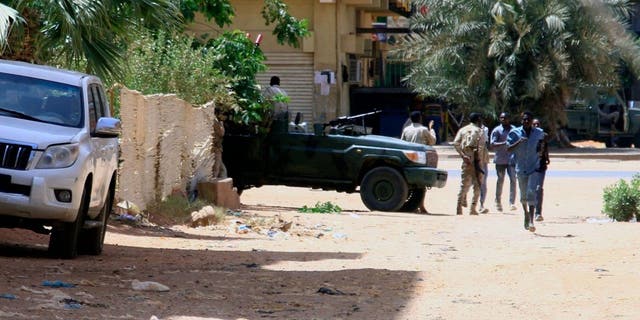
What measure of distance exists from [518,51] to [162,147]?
81.4ft

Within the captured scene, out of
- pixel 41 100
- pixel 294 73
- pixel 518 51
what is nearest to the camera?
pixel 41 100

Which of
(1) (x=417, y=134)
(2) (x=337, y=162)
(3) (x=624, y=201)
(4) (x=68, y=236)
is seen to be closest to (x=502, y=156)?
(1) (x=417, y=134)

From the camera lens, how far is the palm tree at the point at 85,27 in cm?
1409

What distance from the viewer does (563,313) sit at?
9703 millimetres

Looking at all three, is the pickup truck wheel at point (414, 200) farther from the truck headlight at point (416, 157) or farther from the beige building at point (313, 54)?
the beige building at point (313, 54)

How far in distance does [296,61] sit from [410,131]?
20.7m

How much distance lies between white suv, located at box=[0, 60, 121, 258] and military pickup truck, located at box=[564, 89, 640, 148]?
119ft

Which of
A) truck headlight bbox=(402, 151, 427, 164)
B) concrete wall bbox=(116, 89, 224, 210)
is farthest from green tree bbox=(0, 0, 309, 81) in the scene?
truck headlight bbox=(402, 151, 427, 164)

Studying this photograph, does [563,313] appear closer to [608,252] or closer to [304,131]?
[608,252]

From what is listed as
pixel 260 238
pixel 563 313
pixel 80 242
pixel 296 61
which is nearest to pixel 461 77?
pixel 296 61

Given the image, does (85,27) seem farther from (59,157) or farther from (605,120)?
(605,120)

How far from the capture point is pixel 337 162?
23016 millimetres

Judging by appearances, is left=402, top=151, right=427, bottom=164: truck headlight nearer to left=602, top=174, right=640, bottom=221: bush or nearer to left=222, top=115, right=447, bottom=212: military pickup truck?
left=222, top=115, right=447, bottom=212: military pickup truck

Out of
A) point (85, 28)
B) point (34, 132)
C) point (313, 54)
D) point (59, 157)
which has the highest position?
point (313, 54)
